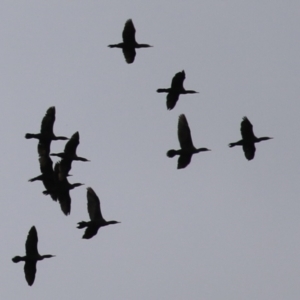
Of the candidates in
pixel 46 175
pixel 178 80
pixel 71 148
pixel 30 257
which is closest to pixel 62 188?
pixel 46 175

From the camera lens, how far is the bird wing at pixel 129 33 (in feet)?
140

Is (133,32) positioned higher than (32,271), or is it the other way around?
(133,32)

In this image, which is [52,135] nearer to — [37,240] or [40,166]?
[40,166]

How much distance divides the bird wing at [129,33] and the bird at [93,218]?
18.6 feet

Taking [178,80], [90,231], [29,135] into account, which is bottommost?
[90,231]

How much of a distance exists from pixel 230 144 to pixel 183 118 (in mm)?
1953

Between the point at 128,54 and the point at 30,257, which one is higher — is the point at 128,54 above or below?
above

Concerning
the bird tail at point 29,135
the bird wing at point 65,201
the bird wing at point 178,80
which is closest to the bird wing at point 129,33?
the bird wing at point 178,80

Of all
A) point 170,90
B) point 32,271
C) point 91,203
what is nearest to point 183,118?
point 170,90

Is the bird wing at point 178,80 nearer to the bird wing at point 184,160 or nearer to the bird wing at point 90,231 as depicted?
the bird wing at point 184,160

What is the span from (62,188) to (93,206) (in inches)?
93.2

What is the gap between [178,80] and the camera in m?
43.1

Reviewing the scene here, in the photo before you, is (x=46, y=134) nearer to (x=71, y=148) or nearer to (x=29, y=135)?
(x=29, y=135)

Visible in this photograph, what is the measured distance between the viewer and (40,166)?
144ft
